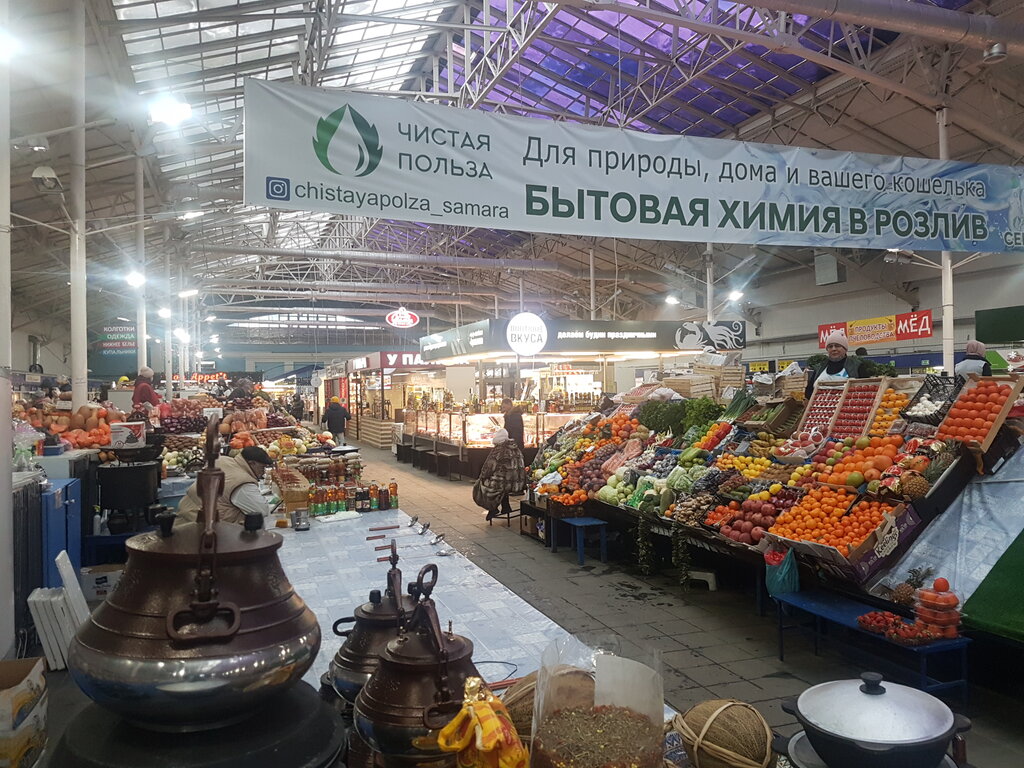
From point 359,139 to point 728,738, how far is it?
335 cm

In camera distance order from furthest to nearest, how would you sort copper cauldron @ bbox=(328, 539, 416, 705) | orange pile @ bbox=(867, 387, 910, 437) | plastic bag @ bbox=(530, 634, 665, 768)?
orange pile @ bbox=(867, 387, 910, 437) → copper cauldron @ bbox=(328, 539, 416, 705) → plastic bag @ bbox=(530, 634, 665, 768)

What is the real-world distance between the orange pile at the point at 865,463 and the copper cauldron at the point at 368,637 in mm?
3811

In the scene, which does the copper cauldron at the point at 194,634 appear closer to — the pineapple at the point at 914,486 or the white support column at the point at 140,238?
the pineapple at the point at 914,486

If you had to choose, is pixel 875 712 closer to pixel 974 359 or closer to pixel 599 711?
pixel 599 711

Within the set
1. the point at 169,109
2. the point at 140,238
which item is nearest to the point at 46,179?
the point at 169,109

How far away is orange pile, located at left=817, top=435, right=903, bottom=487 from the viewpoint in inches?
190

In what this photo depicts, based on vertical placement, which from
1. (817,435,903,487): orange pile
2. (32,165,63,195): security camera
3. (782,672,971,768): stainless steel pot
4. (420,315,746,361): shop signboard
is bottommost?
(782,672,971,768): stainless steel pot

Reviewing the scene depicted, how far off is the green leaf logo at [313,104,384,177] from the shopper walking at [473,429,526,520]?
528 centimetres

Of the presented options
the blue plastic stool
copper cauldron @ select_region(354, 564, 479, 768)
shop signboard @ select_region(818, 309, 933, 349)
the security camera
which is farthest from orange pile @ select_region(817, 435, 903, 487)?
the security camera

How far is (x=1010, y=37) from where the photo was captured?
23.6 ft

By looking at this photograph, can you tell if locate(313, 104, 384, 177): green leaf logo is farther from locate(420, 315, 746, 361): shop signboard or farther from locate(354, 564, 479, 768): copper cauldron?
locate(420, 315, 746, 361): shop signboard

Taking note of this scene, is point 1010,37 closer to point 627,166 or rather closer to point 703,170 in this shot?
point 703,170

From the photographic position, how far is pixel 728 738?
1559mm

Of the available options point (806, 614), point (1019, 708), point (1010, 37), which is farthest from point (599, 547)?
point (1010, 37)
